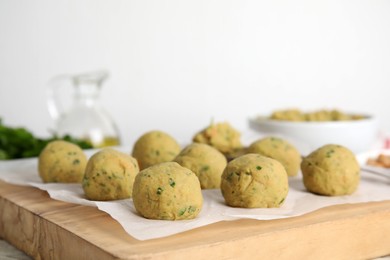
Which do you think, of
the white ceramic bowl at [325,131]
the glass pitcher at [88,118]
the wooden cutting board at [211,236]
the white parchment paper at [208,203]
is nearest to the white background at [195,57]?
the glass pitcher at [88,118]

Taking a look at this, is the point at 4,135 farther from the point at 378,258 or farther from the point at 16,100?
the point at 378,258

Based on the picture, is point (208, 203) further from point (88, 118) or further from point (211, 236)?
point (88, 118)

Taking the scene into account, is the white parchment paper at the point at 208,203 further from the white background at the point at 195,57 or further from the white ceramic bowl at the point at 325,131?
the white background at the point at 195,57

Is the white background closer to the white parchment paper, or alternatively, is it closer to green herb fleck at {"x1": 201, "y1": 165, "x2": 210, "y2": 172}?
the white parchment paper

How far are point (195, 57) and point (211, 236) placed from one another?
225cm

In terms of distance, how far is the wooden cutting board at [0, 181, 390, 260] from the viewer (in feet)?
2.79

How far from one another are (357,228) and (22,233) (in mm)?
571

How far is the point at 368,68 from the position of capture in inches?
150

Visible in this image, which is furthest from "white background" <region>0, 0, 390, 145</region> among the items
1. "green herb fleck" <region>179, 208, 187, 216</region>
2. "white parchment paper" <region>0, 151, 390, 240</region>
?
"green herb fleck" <region>179, 208, 187, 216</region>

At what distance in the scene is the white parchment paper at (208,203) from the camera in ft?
3.07

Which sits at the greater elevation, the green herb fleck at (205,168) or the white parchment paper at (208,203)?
the green herb fleck at (205,168)

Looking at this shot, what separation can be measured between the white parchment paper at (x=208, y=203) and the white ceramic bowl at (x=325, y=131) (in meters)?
0.56

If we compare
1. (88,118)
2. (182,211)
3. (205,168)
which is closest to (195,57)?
(88,118)

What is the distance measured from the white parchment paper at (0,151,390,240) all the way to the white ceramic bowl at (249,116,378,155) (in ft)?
1.85
